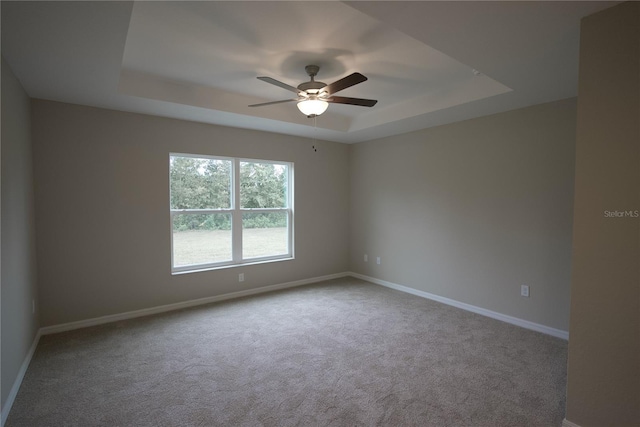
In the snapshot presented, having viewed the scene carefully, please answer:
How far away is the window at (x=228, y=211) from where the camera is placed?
13.7ft

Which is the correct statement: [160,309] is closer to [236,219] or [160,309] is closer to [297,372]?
[236,219]

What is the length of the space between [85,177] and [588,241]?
440cm

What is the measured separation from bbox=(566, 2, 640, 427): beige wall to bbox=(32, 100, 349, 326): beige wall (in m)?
3.78

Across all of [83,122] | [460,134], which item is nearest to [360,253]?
[460,134]

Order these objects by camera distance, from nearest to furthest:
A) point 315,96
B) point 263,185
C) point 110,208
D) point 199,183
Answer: point 315,96 < point 110,208 < point 199,183 < point 263,185

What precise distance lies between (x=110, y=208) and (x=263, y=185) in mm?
1996

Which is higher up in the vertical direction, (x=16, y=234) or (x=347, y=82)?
(x=347, y=82)

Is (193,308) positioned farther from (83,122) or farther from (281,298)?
(83,122)

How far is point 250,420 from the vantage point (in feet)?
6.66

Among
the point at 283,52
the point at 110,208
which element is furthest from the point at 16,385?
the point at 283,52

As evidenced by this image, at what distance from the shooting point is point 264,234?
4941 mm

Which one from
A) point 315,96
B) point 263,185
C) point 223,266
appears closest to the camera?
point 315,96

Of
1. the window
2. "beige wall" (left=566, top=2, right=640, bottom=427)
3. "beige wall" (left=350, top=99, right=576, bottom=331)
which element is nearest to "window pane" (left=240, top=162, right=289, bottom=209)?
the window

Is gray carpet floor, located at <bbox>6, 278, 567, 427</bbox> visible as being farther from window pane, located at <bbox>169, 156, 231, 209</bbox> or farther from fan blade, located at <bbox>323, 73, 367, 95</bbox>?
fan blade, located at <bbox>323, 73, 367, 95</bbox>
